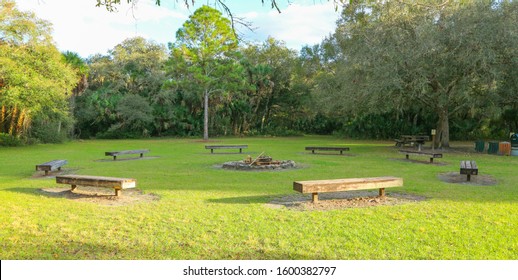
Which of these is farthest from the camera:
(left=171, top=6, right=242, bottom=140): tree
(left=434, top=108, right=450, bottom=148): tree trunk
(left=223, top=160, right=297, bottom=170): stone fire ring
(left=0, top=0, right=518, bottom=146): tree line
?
(left=171, top=6, right=242, bottom=140): tree

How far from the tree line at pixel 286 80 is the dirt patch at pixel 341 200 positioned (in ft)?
11.0

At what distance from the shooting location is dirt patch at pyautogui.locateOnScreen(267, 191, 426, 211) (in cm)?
684

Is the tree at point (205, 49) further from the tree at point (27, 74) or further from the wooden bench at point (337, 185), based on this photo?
the wooden bench at point (337, 185)

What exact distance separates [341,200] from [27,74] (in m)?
22.4

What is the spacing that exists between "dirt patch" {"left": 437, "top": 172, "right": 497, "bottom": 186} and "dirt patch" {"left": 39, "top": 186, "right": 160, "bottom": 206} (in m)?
7.46

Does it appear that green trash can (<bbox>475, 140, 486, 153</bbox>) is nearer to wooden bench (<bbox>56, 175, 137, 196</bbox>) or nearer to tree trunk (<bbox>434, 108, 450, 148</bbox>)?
tree trunk (<bbox>434, 108, 450, 148</bbox>)

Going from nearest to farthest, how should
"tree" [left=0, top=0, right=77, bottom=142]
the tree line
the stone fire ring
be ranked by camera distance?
1. the stone fire ring
2. the tree line
3. "tree" [left=0, top=0, right=77, bottom=142]

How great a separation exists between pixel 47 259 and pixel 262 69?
35424 millimetres

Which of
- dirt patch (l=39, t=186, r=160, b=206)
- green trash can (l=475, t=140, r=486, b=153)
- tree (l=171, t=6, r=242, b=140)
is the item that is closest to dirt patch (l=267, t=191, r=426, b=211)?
dirt patch (l=39, t=186, r=160, b=206)

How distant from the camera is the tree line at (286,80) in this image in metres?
16.9

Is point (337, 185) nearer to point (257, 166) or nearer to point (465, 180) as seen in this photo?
point (465, 180)

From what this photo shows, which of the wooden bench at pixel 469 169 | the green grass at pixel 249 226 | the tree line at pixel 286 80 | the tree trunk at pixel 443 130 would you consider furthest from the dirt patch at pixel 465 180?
the tree trunk at pixel 443 130

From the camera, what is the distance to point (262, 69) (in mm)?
38562
